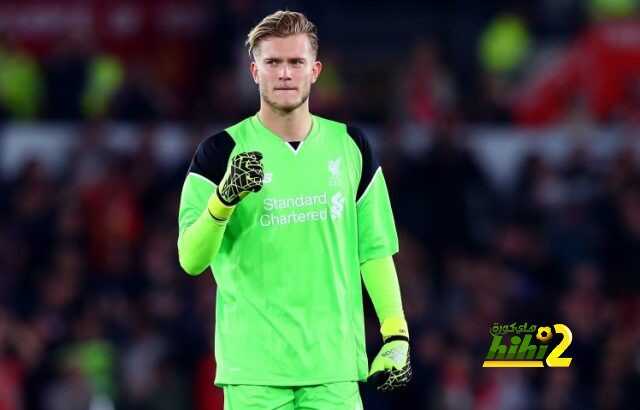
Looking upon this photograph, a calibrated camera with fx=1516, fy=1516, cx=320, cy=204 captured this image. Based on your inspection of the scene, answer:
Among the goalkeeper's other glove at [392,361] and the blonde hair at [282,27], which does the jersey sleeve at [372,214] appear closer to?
the goalkeeper's other glove at [392,361]

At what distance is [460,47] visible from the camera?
50.0 feet

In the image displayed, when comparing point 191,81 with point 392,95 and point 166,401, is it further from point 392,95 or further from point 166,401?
point 166,401

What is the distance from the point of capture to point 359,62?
1548 cm

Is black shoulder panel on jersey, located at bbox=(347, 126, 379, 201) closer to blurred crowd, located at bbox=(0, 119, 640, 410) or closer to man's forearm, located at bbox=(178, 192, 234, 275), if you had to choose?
man's forearm, located at bbox=(178, 192, 234, 275)

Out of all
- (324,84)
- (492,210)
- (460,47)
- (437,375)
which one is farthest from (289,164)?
(460,47)

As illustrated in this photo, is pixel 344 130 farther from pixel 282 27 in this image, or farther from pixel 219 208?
pixel 219 208

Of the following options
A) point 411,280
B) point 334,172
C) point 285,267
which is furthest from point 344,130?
point 411,280

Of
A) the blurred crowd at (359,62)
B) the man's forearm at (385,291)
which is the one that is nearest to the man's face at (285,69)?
the man's forearm at (385,291)

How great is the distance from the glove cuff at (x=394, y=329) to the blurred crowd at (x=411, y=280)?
3.90 metres

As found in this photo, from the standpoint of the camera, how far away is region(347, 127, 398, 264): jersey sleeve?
19.6ft

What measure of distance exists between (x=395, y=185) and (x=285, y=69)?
6260 millimetres

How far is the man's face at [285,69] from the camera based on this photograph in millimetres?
5758

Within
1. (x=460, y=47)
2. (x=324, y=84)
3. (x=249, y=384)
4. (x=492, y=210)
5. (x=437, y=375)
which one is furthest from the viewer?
(x=460, y=47)

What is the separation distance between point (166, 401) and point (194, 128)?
2.98 m
